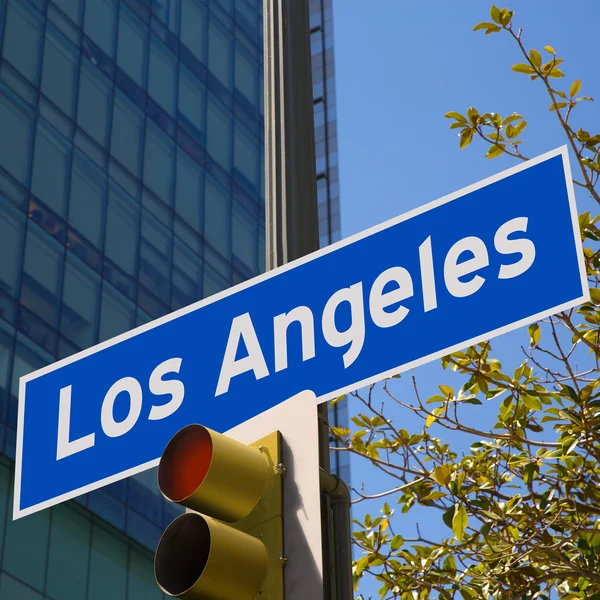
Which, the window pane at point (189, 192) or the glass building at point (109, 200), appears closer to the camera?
the glass building at point (109, 200)

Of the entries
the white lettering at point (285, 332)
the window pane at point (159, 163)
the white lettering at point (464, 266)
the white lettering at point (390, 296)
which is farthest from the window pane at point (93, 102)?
the white lettering at point (464, 266)

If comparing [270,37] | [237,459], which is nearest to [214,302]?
[237,459]

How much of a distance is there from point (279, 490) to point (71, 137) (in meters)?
30.4

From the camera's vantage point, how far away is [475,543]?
313 inches

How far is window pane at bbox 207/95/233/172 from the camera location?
39406mm

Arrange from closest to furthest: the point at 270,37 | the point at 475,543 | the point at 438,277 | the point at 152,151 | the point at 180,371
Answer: the point at 438,277
the point at 180,371
the point at 270,37
the point at 475,543
the point at 152,151

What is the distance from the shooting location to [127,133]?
3491 centimetres

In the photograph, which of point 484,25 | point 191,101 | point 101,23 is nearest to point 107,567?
point 101,23

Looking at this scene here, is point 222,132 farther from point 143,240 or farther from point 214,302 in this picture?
point 214,302

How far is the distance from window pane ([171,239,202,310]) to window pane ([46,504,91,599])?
815 cm

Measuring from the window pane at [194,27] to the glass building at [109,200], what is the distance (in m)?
0.07

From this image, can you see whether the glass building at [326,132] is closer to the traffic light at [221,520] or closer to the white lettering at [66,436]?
the white lettering at [66,436]

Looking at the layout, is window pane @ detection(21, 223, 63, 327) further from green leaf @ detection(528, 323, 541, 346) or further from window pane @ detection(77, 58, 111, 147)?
green leaf @ detection(528, 323, 541, 346)

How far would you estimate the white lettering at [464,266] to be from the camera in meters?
3.31
